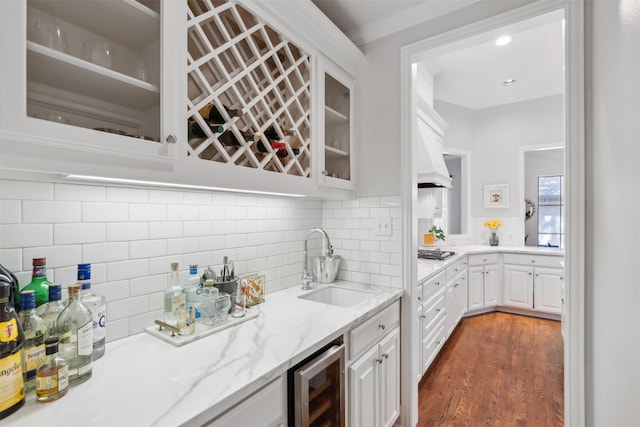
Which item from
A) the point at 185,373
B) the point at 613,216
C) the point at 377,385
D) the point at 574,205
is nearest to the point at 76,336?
the point at 185,373

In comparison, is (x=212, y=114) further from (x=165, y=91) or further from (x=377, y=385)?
(x=377, y=385)

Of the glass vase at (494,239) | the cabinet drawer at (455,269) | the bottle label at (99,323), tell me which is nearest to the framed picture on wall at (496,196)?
the glass vase at (494,239)

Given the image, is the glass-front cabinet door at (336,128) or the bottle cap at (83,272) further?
the glass-front cabinet door at (336,128)

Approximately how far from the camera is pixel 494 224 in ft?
14.8

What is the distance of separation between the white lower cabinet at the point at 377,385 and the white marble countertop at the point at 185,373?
29 centimetres

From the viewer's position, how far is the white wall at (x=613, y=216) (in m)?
0.86

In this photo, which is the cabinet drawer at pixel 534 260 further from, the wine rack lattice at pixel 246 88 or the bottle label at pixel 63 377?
the bottle label at pixel 63 377

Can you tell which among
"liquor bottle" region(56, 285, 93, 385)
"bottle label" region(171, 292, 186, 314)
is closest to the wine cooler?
"bottle label" region(171, 292, 186, 314)

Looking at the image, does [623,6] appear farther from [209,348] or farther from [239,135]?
[209,348]

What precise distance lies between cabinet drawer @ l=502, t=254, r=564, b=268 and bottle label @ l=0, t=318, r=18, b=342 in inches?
186

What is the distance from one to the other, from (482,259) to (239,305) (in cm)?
364

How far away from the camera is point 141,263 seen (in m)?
1.25

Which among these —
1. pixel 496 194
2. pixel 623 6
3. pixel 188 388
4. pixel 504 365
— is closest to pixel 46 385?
pixel 188 388

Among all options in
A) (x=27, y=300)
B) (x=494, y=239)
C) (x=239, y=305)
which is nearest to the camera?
(x=27, y=300)
